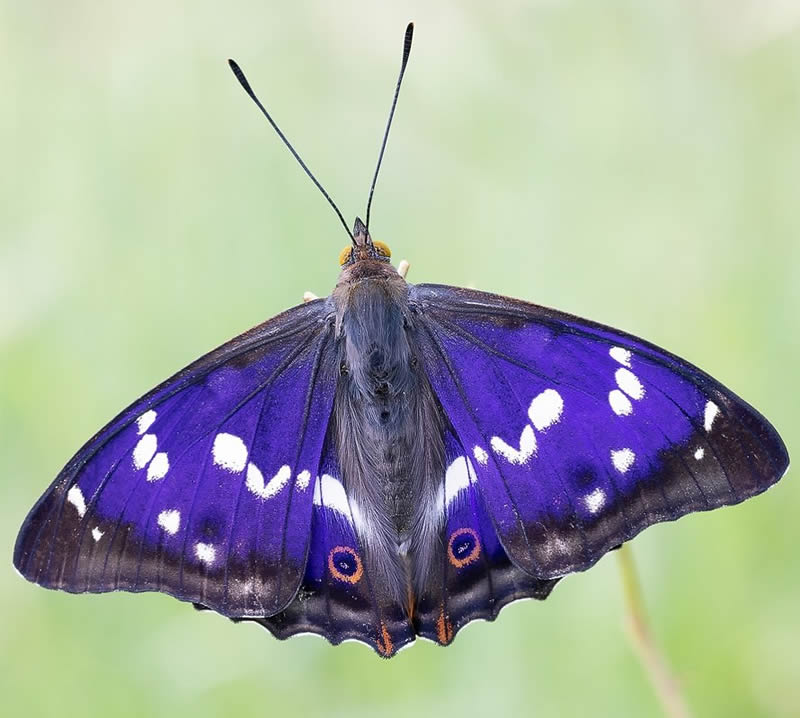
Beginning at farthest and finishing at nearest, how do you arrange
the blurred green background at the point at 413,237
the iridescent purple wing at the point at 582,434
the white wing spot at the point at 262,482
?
the blurred green background at the point at 413,237 < the white wing spot at the point at 262,482 < the iridescent purple wing at the point at 582,434

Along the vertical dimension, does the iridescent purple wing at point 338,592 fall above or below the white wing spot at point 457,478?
below

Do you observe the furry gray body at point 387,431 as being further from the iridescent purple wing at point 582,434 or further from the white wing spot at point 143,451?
the white wing spot at point 143,451

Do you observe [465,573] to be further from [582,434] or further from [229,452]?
[229,452]

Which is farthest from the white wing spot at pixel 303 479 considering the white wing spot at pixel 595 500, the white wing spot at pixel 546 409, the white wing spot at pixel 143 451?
the white wing spot at pixel 595 500

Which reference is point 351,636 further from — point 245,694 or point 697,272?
point 697,272

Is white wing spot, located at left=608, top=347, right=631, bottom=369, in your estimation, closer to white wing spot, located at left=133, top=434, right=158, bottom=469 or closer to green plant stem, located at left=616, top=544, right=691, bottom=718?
green plant stem, located at left=616, top=544, right=691, bottom=718

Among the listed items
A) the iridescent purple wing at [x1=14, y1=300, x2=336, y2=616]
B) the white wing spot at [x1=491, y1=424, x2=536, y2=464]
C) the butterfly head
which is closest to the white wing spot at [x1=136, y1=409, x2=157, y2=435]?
the iridescent purple wing at [x1=14, y1=300, x2=336, y2=616]

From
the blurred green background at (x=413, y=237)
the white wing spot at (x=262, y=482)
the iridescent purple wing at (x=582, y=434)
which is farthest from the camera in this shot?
the blurred green background at (x=413, y=237)
